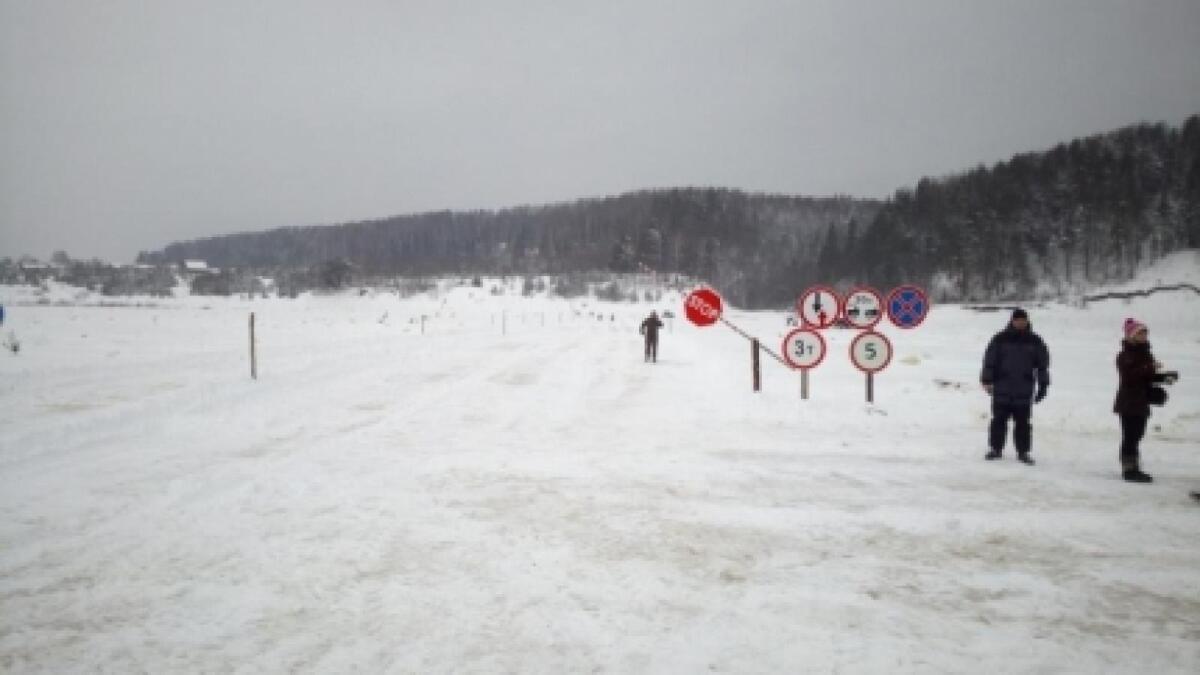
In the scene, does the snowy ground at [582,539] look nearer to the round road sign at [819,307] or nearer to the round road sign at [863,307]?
the round road sign at [863,307]

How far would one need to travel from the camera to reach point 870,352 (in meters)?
10.1

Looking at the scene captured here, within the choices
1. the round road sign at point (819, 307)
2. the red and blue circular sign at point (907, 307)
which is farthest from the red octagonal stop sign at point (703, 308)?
the red and blue circular sign at point (907, 307)

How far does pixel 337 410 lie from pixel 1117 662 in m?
9.13

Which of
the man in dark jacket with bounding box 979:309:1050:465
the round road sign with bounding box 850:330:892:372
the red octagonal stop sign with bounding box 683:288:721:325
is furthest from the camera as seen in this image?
the red octagonal stop sign with bounding box 683:288:721:325

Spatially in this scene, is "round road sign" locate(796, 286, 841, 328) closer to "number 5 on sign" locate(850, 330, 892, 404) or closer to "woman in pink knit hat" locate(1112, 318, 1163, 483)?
"number 5 on sign" locate(850, 330, 892, 404)

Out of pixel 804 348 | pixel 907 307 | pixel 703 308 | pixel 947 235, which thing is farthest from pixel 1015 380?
pixel 947 235

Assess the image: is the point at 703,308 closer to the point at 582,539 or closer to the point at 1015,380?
the point at 1015,380

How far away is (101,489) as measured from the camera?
5.32 meters

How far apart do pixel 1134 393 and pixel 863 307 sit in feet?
12.9

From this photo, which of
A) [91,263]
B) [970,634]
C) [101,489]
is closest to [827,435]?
[970,634]

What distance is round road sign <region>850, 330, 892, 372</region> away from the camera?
32.7 ft

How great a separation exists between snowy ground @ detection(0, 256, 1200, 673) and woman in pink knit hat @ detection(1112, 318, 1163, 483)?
40 centimetres

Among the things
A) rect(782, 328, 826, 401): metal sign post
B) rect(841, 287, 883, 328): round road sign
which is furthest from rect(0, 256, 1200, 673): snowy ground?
rect(841, 287, 883, 328): round road sign

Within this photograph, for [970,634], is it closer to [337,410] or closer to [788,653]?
[788,653]
